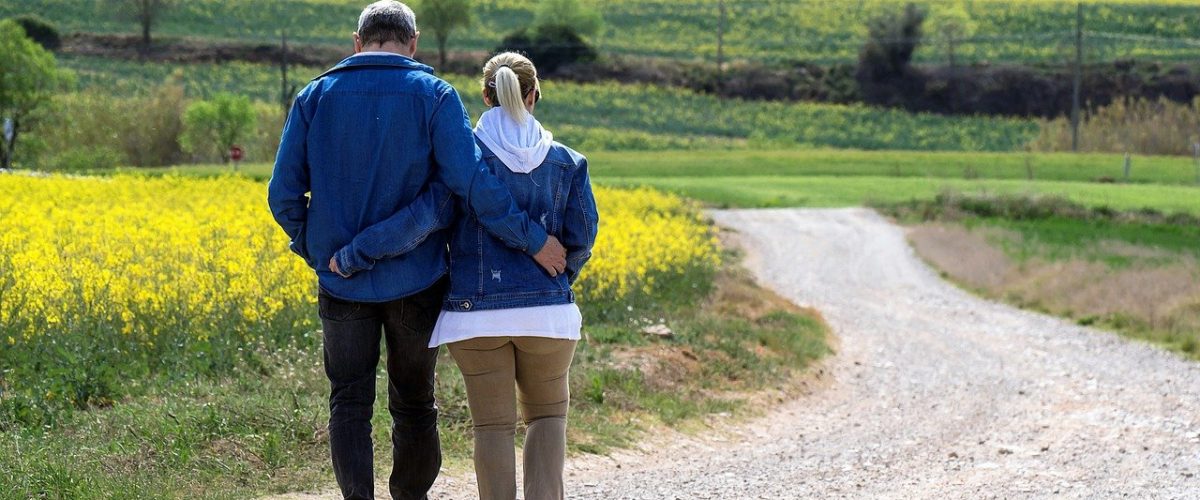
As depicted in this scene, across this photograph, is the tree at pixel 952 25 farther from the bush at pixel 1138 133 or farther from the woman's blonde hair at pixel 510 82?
the woman's blonde hair at pixel 510 82

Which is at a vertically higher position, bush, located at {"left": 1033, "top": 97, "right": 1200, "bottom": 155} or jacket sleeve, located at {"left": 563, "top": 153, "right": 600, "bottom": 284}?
jacket sleeve, located at {"left": 563, "top": 153, "right": 600, "bottom": 284}

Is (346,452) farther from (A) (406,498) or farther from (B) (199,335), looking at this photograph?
(B) (199,335)

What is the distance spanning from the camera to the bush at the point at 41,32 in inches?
3137

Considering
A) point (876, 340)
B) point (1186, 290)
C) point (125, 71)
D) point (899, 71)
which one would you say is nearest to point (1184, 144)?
point (899, 71)

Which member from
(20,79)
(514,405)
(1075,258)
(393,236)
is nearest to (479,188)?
(393,236)

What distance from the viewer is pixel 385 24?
18.4 feet

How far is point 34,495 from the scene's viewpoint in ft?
20.3

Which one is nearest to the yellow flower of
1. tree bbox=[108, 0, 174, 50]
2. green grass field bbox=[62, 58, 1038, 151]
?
green grass field bbox=[62, 58, 1038, 151]

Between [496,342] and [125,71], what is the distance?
255 feet

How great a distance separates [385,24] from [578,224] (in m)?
1.06

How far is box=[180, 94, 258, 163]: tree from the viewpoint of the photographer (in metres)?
54.0

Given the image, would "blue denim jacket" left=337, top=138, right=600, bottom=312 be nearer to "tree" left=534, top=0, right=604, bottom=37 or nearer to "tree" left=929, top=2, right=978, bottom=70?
"tree" left=929, top=2, right=978, bottom=70

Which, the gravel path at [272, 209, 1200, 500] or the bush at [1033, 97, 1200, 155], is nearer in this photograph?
the gravel path at [272, 209, 1200, 500]

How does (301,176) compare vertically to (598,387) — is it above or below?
above
